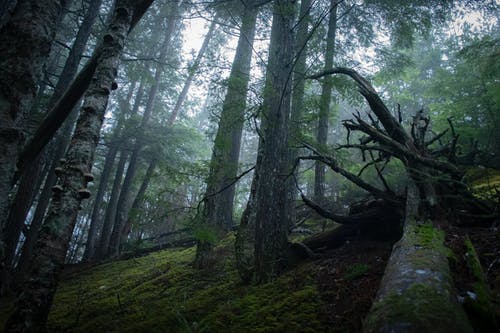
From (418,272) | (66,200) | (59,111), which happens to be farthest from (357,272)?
(59,111)

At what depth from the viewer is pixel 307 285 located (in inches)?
159

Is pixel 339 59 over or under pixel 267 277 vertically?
over

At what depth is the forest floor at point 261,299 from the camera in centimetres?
316

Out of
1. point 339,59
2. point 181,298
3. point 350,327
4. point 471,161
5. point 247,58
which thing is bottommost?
point 181,298

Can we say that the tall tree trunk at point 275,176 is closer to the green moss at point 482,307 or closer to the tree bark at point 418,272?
the tree bark at point 418,272

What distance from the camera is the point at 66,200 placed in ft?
8.41

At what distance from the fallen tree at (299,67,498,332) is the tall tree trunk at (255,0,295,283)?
79cm

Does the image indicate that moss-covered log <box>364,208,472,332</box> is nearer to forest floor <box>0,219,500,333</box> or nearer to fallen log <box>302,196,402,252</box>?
forest floor <box>0,219,500,333</box>

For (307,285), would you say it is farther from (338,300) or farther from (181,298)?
(181,298)

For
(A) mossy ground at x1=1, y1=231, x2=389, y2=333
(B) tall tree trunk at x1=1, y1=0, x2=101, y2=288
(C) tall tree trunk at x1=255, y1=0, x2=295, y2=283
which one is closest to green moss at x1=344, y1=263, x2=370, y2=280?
(A) mossy ground at x1=1, y1=231, x2=389, y2=333

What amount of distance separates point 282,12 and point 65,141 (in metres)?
9.34

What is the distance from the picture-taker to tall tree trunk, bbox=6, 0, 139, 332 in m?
2.21

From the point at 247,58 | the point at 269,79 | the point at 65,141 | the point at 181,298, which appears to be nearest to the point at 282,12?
the point at 269,79

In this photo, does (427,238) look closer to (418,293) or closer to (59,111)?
(418,293)
